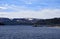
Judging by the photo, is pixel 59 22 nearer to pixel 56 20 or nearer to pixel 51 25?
pixel 56 20

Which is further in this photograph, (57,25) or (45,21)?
(45,21)

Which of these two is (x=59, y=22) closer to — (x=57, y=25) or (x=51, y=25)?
(x=57, y=25)

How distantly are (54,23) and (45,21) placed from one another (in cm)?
1201

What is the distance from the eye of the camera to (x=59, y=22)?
178750 mm

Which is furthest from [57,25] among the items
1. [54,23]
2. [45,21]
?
[45,21]

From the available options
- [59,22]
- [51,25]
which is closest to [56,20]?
[59,22]

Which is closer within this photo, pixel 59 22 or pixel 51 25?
pixel 59 22

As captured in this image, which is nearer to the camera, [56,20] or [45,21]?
[56,20]

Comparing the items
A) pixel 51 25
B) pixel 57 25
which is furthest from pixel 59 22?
pixel 51 25

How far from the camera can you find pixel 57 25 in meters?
181

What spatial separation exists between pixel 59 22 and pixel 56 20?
354 cm

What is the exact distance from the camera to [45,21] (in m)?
193

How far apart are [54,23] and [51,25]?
10.9 metres

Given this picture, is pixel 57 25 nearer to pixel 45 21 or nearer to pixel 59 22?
pixel 59 22
